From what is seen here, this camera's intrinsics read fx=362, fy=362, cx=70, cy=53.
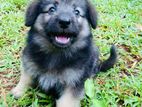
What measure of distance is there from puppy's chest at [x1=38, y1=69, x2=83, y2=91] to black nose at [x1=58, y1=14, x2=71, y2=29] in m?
0.50

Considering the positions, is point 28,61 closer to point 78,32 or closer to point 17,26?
point 78,32

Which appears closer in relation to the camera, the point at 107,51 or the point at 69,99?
the point at 69,99

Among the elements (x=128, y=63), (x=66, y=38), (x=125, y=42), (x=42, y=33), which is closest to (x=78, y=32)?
(x=66, y=38)

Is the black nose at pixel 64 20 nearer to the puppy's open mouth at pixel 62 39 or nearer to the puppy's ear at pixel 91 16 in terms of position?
the puppy's open mouth at pixel 62 39

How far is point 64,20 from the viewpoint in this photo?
3248 mm

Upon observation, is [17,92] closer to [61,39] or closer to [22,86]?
[22,86]

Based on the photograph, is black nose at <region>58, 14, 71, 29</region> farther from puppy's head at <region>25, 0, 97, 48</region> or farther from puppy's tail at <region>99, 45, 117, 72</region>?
puppy's tail at <region>99, 45, 117, 72</region>

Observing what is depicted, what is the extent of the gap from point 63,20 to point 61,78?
63cm

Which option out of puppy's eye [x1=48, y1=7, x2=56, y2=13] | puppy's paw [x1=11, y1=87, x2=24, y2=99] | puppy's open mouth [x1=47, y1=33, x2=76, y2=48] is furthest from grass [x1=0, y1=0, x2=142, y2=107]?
puppy's eye [x1=48, y1=7, x2=56, y2=13]

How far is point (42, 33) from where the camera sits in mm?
3570

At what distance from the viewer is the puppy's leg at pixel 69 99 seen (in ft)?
11.5

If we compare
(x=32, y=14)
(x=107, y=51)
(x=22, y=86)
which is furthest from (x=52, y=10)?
(x=107, y=51)

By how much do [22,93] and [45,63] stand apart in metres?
0.44

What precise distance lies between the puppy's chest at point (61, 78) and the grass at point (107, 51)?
0.22 meters
